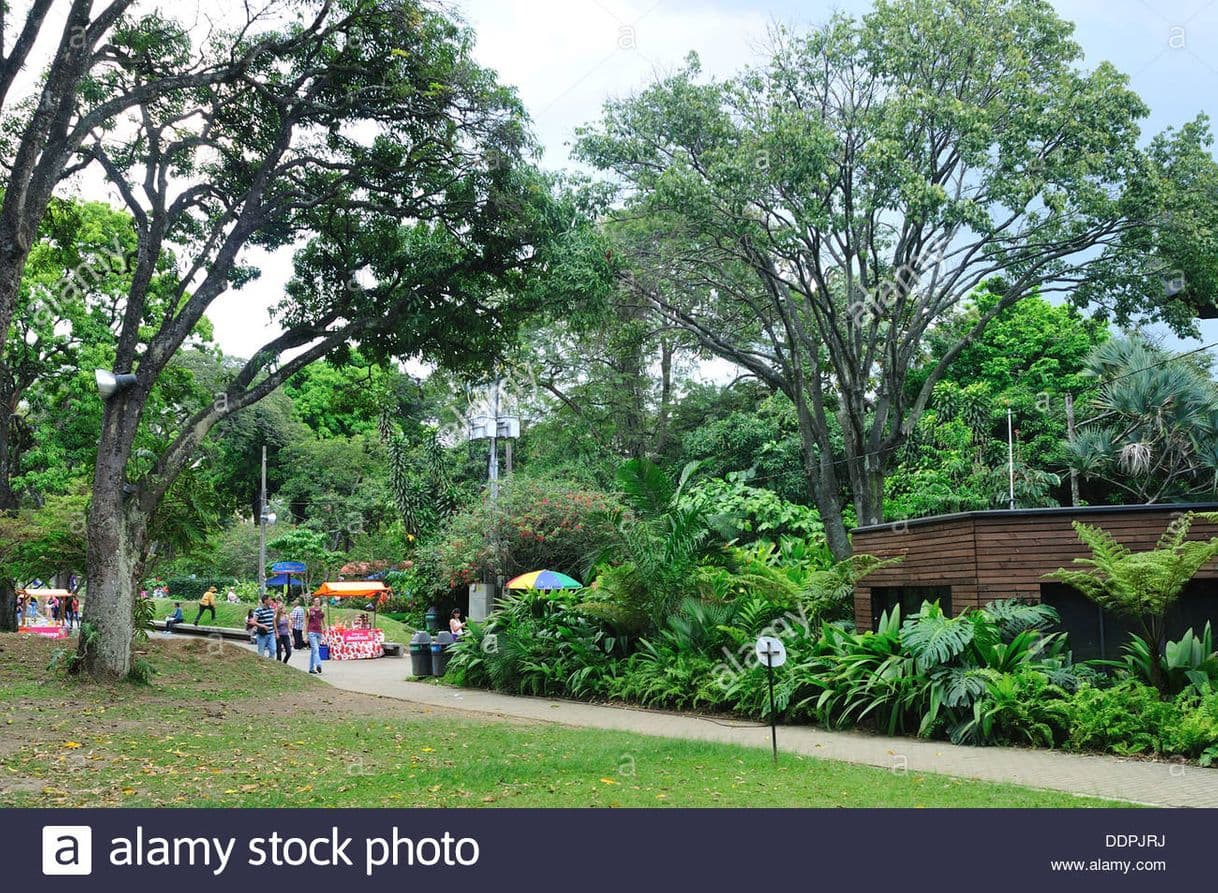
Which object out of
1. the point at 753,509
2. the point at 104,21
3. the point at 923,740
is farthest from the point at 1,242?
the point at 753,509

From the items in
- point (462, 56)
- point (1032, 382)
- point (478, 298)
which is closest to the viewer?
point (462, 56)

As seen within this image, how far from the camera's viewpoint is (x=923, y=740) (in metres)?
13.4

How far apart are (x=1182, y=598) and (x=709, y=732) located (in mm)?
6609

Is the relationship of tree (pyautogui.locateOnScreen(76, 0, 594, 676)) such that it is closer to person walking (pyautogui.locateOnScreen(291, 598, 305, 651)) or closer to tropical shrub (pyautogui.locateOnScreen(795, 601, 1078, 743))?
tropical shrub (pyautogui.locateOnScreen(795, 601, 1078, 743))

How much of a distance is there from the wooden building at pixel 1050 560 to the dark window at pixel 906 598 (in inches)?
3.9

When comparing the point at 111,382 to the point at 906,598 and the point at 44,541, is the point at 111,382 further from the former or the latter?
the point at 906,598

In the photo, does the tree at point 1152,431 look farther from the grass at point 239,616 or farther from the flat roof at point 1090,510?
the grass at point 239,616

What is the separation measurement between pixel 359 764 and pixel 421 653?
45.9 ft

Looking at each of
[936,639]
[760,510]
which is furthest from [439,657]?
[936,639]

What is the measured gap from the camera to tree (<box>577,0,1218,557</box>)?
2167cm

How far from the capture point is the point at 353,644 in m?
32.0

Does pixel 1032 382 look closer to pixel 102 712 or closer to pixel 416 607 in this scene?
pixel 416 607

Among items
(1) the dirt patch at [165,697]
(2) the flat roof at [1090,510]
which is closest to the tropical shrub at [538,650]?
(1) the dirt patch at [165,697]

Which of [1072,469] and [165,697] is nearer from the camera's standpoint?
[165,697]
